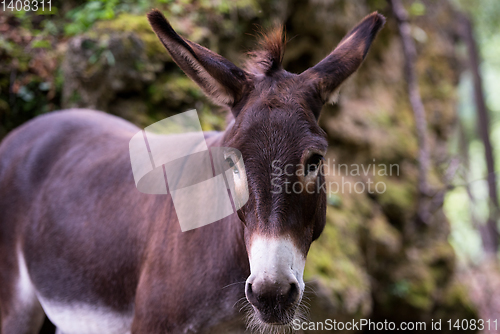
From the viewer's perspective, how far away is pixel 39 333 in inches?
140

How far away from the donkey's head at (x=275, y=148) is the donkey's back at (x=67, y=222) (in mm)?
1109

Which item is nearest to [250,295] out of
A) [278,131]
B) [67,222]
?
[278,131]

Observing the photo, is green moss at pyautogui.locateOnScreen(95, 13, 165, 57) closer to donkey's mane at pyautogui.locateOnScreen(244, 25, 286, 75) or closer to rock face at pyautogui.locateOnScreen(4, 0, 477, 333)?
rock face at pyautogui.locateOnScreen(4, 0, 477, 333)

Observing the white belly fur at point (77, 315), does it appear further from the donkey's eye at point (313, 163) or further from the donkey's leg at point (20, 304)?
the donkey's eye at point (313, 163)

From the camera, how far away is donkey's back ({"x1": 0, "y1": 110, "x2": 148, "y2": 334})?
267cm

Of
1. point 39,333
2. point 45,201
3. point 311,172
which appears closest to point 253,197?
point 311,172

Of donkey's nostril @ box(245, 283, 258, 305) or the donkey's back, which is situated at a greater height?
donkey's nostril @ box(245, 283, 258, 305)

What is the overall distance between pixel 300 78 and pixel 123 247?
1.62m

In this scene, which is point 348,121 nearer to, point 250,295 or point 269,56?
point 269,56

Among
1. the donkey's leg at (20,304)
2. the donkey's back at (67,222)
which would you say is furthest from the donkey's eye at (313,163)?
the donkey's leg at (20,304)

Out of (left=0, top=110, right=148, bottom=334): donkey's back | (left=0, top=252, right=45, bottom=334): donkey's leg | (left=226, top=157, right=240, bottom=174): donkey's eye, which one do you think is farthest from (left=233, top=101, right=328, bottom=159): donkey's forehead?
(left=0, top=252, right=45, bottom=334): donkey's leg

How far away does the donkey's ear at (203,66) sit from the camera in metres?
1.98

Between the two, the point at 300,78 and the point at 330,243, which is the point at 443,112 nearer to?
the point at 330,243

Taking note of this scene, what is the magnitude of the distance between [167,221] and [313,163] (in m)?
1.06
